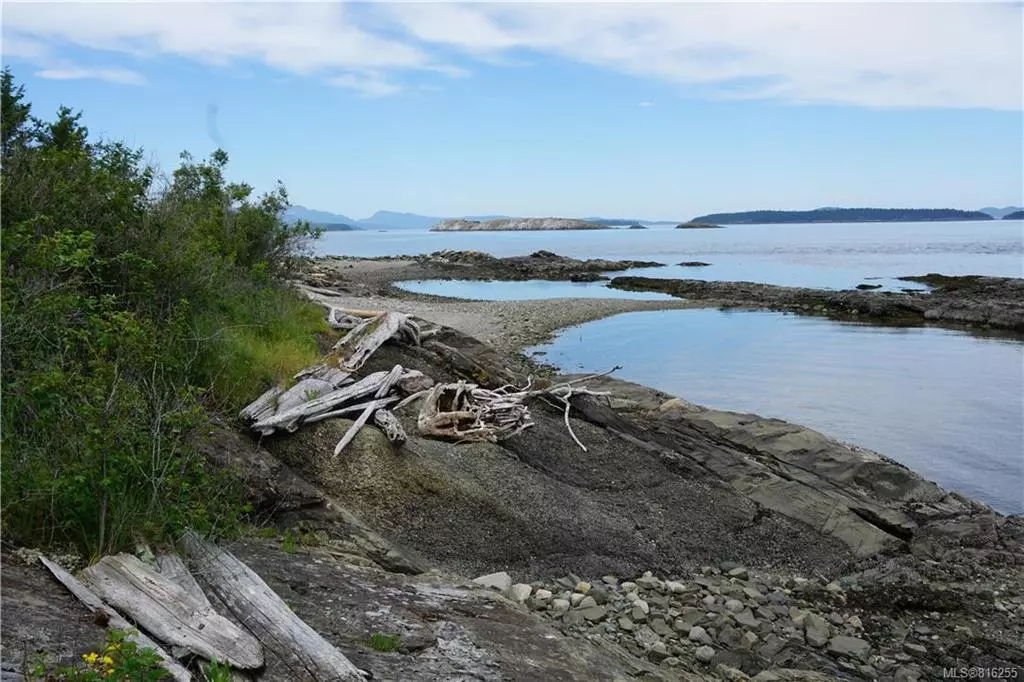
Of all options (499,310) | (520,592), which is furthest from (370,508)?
(499,310)

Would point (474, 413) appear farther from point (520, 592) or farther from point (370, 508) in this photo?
point (520, 592)

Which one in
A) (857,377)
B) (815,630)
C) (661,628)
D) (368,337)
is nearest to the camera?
(661,628)

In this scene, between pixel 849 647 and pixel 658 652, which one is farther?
pixel 849 647

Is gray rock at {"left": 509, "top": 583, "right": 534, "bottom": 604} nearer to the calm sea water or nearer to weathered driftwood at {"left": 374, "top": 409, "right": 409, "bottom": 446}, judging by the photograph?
weathered driftwood at {"left": 374, "top": 409, "right": 409, "bottom": 446}

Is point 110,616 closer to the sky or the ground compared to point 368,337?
closer to the ground

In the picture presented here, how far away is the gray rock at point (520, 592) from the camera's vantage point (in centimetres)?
848

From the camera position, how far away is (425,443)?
10.5 metres

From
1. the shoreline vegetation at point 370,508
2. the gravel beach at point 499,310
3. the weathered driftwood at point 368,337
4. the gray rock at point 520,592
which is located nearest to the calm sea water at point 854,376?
the gravel beach at point 499,310

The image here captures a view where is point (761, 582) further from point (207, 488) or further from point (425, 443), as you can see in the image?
point (207, 488)

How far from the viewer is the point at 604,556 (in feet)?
31.8

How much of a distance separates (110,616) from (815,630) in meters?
6.76

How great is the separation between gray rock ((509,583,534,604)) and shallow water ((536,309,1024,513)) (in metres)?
9.63

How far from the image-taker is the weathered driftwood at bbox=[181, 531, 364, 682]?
5.09 metres

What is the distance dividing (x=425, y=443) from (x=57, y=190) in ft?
17.1
